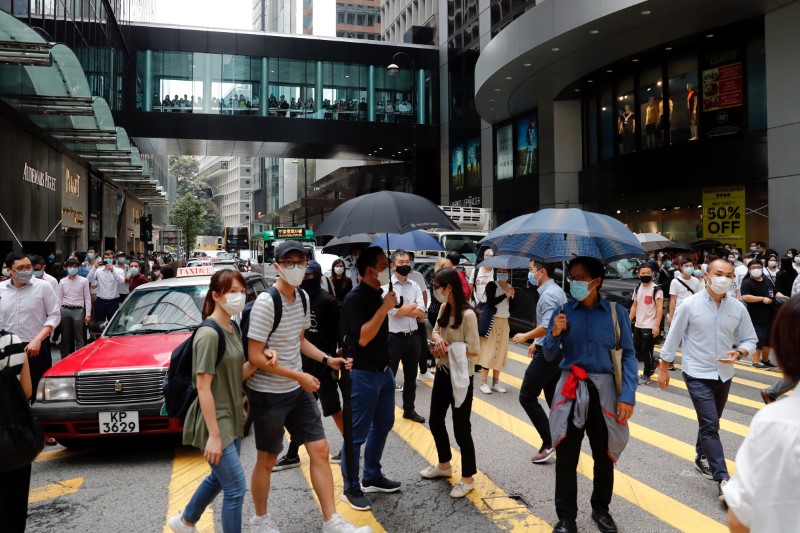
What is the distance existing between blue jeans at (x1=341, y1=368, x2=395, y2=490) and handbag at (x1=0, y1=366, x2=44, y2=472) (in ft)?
7.34

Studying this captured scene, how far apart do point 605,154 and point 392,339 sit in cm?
2111

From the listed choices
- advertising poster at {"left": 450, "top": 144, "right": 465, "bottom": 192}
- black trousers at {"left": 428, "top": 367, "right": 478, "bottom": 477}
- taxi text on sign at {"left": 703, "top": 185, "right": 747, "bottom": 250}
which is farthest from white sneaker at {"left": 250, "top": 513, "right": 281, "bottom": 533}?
advertising poster at {"left": 450, "top": 144, "right": 465, "bottom": 192}

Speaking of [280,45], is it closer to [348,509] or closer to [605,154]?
[605,154]

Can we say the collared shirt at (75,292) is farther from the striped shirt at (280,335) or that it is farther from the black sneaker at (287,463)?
the striped shirt at (280,335)

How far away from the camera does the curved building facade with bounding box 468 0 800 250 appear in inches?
709

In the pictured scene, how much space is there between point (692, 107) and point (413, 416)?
1823 cm

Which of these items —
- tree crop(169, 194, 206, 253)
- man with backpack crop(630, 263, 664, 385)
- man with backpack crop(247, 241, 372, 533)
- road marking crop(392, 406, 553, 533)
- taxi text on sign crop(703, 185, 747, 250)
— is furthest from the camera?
tree crop(169, 194, 206, 253)

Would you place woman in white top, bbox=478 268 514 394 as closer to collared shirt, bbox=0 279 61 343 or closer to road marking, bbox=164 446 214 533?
road marking, bbox=164 446 214 533

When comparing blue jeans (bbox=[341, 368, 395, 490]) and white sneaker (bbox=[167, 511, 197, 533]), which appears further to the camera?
blue jeans (bbox=[341, 368, 395, 490])

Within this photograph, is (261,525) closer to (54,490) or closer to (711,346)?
(54,490)

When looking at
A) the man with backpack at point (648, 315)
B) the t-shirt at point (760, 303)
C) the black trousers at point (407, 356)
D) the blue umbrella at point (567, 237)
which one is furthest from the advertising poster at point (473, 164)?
the blue umbrella at point (567, 237)

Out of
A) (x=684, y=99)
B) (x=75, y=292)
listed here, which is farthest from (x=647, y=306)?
(x=684, y=99)

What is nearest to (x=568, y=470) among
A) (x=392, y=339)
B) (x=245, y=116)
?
(x=392, y=339)

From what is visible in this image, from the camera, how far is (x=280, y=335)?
414 centimetres
